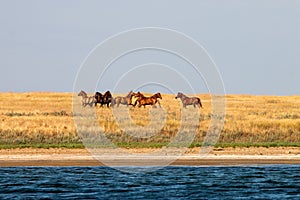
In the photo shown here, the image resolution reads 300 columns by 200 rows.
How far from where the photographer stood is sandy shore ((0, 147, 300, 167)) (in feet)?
101

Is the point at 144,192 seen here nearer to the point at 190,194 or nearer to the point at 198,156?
the point at 190,194

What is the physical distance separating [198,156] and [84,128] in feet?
27.7

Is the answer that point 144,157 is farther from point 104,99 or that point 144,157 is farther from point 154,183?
point 104,99

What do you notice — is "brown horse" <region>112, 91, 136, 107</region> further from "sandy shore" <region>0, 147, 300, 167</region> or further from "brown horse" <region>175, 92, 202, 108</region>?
"sandy shore" <region>0, 147, 300, 167</region>

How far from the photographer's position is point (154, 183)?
2602 centimetres

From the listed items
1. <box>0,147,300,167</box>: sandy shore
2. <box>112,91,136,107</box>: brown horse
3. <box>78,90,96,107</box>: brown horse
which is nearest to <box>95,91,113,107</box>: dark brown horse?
<box>78,90,96,107</box>: brown horse

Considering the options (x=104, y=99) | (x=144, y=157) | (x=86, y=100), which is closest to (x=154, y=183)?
(x=144, y=157)

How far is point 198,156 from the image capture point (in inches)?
1280

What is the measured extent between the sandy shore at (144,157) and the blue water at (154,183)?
1137 mm

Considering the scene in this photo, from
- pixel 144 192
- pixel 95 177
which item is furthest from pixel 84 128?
pixel 144 192

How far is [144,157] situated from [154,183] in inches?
242

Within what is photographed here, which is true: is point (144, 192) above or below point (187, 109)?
below

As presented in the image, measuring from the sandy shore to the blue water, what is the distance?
1137mm

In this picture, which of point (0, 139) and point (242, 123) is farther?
point (242, 123)
